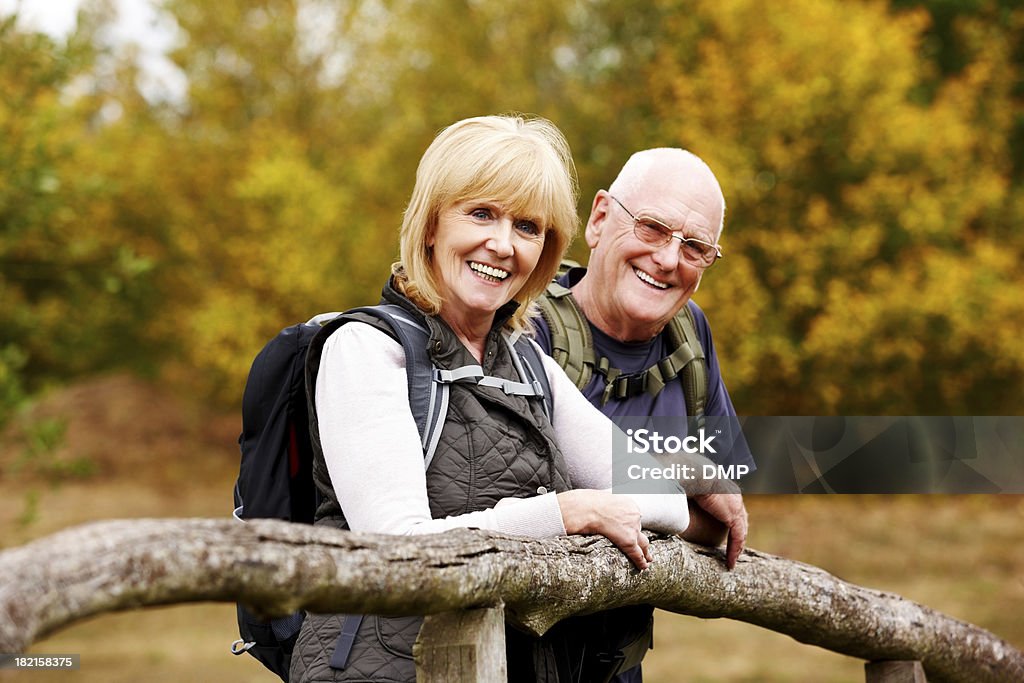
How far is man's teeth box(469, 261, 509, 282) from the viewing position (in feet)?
9.26

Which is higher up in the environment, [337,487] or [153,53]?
[153,53]

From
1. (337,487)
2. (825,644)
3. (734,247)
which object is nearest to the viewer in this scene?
(337,487)

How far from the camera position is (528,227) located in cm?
288

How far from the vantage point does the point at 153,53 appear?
27.5 m

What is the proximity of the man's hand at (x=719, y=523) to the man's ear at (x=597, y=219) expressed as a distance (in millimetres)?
962

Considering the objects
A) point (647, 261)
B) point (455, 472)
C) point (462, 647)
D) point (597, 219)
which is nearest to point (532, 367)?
point (455, 472)

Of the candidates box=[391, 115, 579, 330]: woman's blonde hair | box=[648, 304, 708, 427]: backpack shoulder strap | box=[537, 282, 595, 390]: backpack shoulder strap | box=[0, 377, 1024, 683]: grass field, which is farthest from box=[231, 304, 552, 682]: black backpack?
box=[0, 377, 1024, 683]: grass field

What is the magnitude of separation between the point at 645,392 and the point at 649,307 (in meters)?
0.25

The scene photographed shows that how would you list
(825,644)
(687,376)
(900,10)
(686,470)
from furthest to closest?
(900,10) < (825,644) < (687,376) < (686,470)

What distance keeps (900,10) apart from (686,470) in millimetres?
22270

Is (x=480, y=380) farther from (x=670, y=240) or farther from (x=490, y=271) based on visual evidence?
(x=670, y=240)

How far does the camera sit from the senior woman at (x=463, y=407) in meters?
2.52

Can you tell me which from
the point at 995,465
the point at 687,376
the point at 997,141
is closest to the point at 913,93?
the point at 997,141

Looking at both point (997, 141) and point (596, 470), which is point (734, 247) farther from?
point (596, 470)
